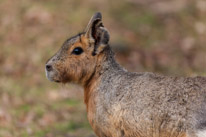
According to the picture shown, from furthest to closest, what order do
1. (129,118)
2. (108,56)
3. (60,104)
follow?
(60,104) → (108,56) → (129,118)

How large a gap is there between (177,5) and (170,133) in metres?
14.2

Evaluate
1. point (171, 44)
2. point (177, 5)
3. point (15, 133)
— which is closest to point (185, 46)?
point (171, 44)

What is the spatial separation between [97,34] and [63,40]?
8.37 metres

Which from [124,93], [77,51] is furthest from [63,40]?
[124,93]

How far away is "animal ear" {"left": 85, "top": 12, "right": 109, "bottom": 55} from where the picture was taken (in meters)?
6.81

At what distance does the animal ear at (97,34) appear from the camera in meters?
6.81

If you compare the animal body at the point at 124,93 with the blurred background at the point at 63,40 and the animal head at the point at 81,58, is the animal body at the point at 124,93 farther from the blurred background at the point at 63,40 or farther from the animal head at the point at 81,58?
the blurred background at the point at 63,40

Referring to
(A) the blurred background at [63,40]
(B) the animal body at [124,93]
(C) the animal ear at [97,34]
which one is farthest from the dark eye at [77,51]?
(A) the blurred background at [63,40]

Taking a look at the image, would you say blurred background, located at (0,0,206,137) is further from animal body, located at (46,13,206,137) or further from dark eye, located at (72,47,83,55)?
dark eye, located at (72,47,83,55)

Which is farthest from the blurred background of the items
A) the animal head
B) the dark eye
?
the dark eye

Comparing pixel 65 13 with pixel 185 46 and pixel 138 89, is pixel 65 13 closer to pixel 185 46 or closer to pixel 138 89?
pixel 185 46

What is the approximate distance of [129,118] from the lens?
6.13m

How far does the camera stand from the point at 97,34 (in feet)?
22.6

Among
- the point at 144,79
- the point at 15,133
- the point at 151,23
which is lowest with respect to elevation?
the point at 15,133
